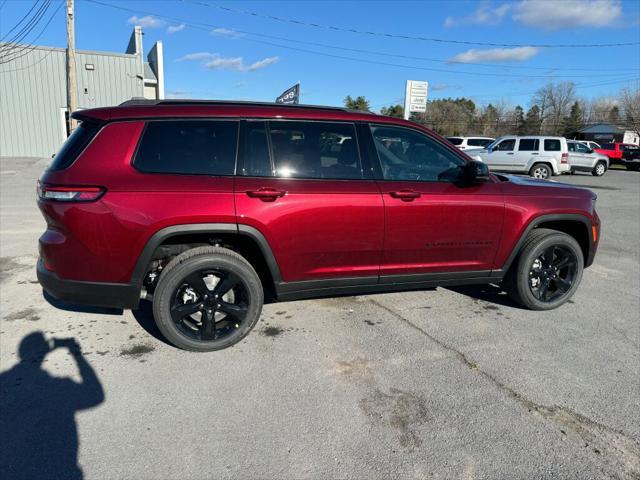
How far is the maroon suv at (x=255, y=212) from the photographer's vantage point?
3.17m

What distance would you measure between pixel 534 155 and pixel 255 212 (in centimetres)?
1841

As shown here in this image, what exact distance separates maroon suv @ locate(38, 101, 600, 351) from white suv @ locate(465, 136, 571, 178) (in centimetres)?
1597

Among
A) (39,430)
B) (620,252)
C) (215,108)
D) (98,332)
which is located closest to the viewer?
(39,430)

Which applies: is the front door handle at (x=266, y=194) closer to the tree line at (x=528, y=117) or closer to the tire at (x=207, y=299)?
the tire at (x=207, y=299)

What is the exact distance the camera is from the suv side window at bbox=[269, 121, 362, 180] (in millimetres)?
3561

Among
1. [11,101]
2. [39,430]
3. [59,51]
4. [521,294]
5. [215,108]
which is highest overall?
[59,51]

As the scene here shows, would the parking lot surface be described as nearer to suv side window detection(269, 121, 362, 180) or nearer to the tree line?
suv side window detection(269, 121, 362, 180)

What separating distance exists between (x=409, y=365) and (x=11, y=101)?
27.8 m

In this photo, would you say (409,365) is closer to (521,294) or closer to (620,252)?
(521,294)

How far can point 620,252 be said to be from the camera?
22.9 feet

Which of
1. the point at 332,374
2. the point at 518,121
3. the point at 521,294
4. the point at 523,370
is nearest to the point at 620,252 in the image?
the point at 521,294

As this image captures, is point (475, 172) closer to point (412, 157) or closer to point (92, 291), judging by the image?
point (412, 157)

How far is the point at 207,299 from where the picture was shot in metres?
3.47

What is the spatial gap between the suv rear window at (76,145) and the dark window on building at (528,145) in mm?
19004
